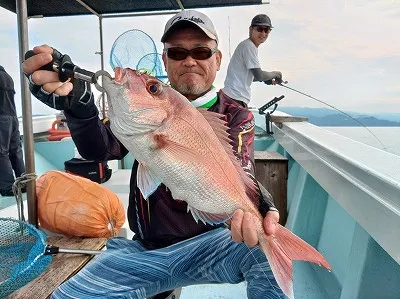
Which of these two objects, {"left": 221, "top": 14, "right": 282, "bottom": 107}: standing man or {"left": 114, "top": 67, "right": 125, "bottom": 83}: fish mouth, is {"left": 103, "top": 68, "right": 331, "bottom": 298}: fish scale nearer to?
{"left": 114, "top": 67, "right": 125, "bottom": 83}: fish mouth

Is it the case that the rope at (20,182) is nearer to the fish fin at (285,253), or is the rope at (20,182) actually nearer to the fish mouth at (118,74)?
the fish mouth at (118,74)

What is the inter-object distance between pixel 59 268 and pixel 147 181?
98 cm

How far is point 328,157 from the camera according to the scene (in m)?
2.18

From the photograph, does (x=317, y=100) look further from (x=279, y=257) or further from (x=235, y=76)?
(x=279, y=257)

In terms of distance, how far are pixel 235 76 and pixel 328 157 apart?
3.08 m

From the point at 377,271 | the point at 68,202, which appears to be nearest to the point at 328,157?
the point at 377,271

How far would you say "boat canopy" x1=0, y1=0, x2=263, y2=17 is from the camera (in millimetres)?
3521

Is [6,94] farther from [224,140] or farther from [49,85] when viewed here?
[224,140]

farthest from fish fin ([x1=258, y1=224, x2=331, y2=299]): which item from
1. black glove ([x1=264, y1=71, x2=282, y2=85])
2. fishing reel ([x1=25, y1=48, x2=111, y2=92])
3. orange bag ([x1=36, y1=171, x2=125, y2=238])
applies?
black glove ([x1=264, y1=71, x2=282, y2=85])

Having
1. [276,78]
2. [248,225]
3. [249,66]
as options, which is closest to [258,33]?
[249,66]

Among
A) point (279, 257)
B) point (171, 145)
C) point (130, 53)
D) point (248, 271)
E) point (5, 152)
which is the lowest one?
point (5, 152)

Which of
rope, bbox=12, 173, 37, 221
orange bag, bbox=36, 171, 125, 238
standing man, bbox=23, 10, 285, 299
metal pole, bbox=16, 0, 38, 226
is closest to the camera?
standing man, bbox=23, 10, 285, 299

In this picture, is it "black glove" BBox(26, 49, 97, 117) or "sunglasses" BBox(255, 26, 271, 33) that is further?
"sunglasses" BBox(255, 26, 271, 33)

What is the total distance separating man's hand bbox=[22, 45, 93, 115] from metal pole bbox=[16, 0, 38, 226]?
63 centimetres
